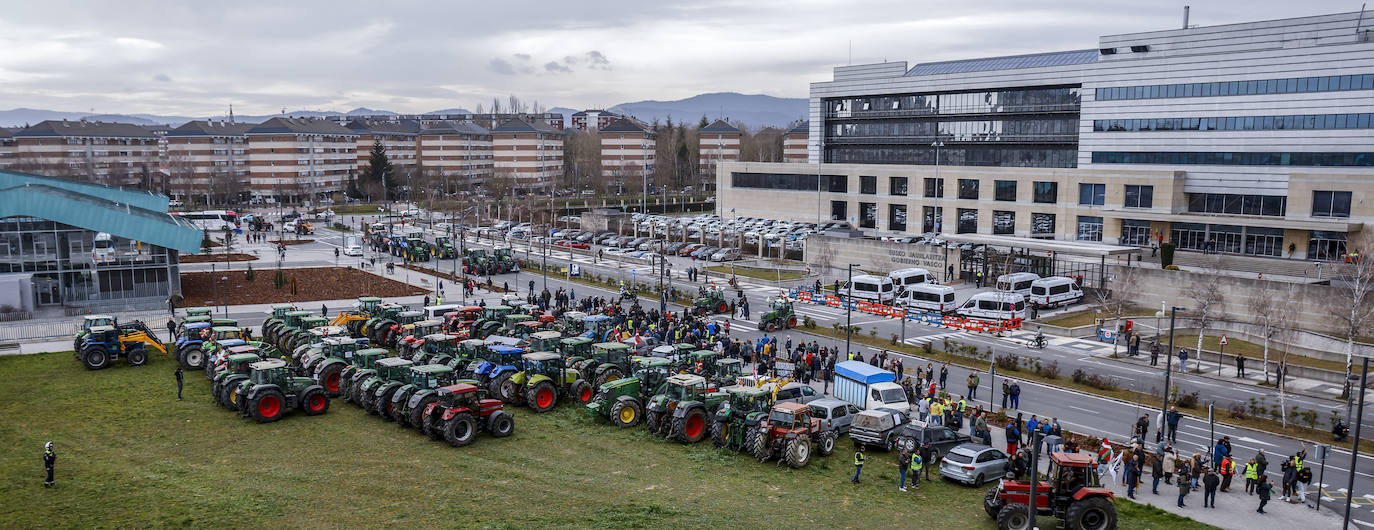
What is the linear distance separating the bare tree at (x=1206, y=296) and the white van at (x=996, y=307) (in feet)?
24.8

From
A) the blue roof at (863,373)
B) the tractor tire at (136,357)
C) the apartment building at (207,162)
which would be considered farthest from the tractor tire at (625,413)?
the apartment building at (207,162)

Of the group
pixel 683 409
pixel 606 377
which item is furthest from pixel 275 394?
pixel 683 409

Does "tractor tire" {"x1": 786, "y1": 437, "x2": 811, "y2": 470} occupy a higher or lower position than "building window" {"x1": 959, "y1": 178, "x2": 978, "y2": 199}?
lower

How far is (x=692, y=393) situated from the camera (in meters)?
24.9

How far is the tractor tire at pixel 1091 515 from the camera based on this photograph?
1814cm

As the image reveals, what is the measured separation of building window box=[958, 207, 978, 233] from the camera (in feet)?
245

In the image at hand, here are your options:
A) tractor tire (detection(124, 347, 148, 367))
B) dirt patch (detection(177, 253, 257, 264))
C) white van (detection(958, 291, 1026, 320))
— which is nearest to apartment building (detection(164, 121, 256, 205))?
dirt patch (detection(177, 253, 257, 264))

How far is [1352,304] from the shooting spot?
118ft

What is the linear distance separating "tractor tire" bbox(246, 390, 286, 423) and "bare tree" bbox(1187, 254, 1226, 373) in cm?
3337

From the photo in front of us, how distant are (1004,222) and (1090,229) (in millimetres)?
7664

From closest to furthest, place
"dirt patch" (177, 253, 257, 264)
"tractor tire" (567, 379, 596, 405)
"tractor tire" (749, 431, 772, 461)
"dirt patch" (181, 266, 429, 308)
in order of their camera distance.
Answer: "tractor tire" (749, 431, 772, 461), "tractor tire" (567, 379, 596, 405), "dirt patch" (181, 266, 429, 308), "dirt patch" (177, 253, 257, 264)

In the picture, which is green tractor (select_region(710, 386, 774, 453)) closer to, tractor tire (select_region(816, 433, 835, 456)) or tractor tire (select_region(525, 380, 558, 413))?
tractor tire (select_region(816, 433, 835, 456))

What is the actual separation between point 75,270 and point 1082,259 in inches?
2265

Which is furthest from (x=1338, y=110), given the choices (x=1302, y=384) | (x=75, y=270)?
(x=75, y=270)
